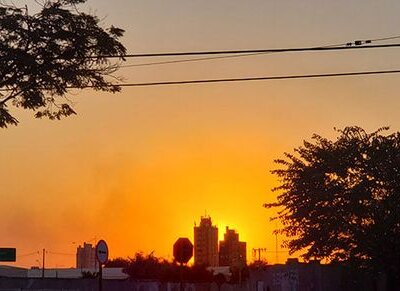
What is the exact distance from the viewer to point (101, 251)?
19.5 meters

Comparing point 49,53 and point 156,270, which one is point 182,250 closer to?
point 49,53

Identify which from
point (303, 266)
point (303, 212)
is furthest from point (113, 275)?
point (303, 212)

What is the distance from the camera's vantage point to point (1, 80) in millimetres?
21000

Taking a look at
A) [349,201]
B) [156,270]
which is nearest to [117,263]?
[156,270]

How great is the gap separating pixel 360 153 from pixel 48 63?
26.1 meters

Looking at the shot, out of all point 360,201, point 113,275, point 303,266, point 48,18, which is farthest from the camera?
point 113,275

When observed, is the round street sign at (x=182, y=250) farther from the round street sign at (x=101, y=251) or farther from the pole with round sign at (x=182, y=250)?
the round street sign at (x=101, y=251)

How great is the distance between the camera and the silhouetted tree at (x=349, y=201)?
40.9m

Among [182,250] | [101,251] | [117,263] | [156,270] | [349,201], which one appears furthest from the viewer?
[117,263]

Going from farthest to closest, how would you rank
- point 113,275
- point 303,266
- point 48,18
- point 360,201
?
1. point 113,275
2. point 303,266
3. point 360,201
4. point 48,18

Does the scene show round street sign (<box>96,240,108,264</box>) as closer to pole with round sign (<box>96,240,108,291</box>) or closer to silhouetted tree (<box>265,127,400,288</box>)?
pole with round sign (<box>96,240,108,291</box>)

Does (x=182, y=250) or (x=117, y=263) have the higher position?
(x=117, y=263)

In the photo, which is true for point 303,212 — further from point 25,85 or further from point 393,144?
point 25,85

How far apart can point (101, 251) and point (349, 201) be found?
24.5m
